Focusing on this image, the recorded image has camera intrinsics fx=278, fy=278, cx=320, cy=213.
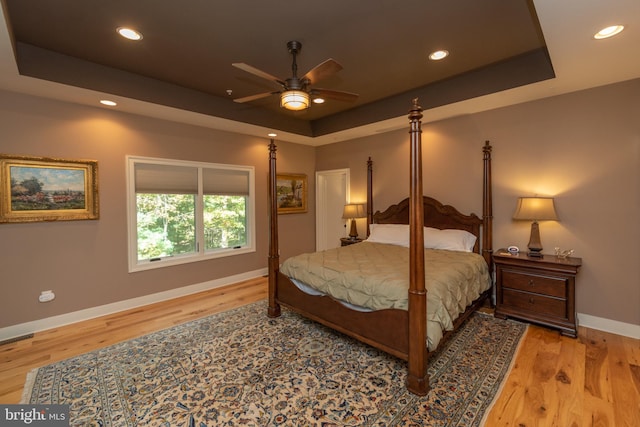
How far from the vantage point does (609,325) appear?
9.43 feet

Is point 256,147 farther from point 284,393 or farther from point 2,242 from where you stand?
point 284,393

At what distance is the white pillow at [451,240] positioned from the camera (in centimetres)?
356

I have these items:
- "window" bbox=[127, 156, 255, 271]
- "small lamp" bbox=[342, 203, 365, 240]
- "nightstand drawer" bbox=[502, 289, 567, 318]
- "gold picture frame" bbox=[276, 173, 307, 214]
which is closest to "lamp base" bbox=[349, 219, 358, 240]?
"small lamp" bbox=[342, 203, 365, 240]

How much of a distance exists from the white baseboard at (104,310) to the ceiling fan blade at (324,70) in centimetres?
345

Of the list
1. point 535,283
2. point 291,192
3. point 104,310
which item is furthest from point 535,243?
point 104,310

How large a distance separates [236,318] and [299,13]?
3122mm

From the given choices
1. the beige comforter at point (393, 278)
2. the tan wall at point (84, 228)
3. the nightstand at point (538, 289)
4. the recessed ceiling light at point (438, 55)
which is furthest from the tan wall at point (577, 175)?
the tan wall at point (84, 228)

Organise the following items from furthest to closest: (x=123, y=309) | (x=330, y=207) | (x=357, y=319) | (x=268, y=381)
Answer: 1. (x=330, y=207)
2. (x=123, y=309)
3. (x=357, y=319)
4. (x=268, y=381)

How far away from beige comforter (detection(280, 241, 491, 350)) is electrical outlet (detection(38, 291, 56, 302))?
2565mm

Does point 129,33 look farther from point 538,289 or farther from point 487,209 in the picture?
point 538,289

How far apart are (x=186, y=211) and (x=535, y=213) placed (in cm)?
453

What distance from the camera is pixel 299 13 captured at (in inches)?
87.0

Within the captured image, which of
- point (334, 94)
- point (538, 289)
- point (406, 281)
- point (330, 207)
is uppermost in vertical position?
point (334, 94)

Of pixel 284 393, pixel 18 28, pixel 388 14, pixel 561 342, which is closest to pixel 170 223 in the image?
pixel 18 28
